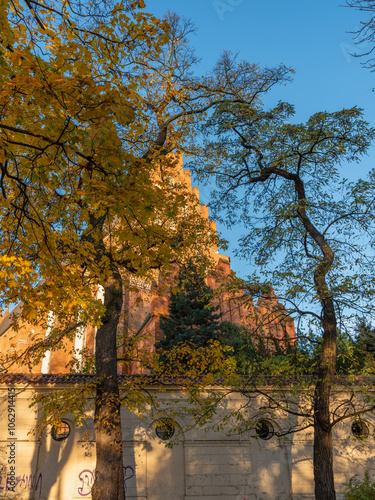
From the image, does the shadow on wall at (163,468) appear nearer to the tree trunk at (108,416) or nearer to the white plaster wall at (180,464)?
the white plaster wall at (180,464)

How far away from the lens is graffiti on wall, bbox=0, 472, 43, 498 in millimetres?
11484

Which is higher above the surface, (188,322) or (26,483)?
(188,322)

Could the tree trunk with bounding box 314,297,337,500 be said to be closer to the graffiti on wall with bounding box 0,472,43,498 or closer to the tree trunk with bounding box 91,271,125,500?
the tree trunk with bounding box 91,271,125,500

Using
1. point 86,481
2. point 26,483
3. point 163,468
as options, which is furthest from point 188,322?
point 26,483

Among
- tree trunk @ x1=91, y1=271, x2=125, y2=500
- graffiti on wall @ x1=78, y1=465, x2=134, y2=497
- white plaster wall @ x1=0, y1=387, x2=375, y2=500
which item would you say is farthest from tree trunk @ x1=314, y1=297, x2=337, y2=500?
graffiti on wall @ x1=78, y1=465, x2=134, y2=497

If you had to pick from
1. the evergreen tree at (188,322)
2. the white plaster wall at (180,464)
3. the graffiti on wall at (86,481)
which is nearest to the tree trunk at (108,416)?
the white plaster wall at (180,464)

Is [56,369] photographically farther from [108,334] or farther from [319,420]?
[319,420]

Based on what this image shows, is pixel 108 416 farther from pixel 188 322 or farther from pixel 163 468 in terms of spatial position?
pixel 188 322

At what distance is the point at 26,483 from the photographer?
11617 millimetres

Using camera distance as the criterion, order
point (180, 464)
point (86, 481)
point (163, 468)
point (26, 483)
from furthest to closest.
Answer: point (180, 464) < point (163, 468) < point (86, 481) < point (26, 483)

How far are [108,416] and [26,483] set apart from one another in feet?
17.0

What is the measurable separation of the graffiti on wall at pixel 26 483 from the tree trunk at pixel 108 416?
453 cm

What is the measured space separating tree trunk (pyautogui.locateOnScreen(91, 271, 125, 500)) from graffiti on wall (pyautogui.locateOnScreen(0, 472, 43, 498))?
4526 mm

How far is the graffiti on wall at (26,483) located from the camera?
11484 millimetres
